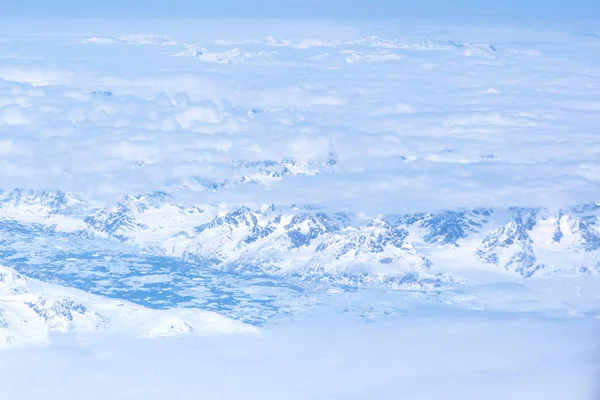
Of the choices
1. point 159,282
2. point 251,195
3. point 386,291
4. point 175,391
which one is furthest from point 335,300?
point 251,195

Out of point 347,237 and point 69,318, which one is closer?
point 69,318

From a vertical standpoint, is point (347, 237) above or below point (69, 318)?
below

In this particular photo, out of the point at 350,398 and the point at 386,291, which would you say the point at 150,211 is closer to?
the point at 386,291

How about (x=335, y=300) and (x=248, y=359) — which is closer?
(x=248, y=359)

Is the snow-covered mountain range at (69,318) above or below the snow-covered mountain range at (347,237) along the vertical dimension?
above

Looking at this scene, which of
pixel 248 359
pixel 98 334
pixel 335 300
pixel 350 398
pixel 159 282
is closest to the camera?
pixel 350 398
